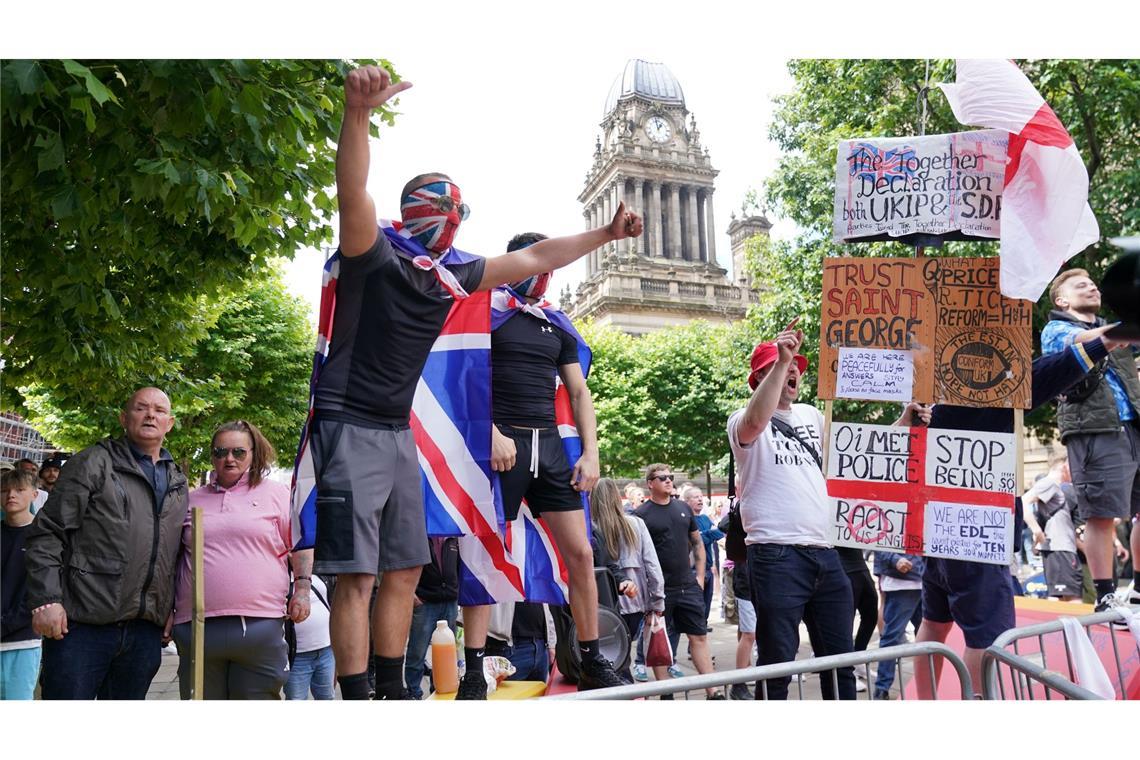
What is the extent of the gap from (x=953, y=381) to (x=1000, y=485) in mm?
579

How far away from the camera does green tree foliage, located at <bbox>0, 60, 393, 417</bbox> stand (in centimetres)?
500

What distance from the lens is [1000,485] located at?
16.8 ft

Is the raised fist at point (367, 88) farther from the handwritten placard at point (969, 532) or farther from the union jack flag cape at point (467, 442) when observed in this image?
the handwritten placard at point (969, 532)

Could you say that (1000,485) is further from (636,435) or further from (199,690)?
(636,435)

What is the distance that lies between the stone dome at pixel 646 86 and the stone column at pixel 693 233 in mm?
7830

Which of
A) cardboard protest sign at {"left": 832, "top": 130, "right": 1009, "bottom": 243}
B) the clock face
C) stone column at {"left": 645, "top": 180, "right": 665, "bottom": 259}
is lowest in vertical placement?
cardboard protest sign at {"left": 832, "top": 130, "right": 1009, "bottom": 243}

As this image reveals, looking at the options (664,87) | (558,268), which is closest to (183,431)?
(558,268)

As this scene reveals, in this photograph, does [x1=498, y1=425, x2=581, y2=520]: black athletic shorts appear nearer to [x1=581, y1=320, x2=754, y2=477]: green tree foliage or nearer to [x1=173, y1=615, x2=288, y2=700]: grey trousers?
[x1=173, y1=615, x2=288, y2=700]: grey trousers

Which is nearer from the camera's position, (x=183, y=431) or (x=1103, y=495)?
(x=1103, y=495)

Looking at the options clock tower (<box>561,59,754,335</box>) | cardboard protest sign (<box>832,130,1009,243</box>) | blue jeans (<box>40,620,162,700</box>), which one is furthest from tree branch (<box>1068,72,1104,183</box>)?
clock tower (<box>561,59,754,335</box>)

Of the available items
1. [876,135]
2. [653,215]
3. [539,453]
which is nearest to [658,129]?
[653,215]

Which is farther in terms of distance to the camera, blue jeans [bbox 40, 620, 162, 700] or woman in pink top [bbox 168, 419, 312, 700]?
woman in pink top [bbox 168, 419, 312, 700]

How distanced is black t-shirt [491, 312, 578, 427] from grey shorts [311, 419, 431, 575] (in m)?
0.89

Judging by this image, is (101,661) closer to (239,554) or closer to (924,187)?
(239,554)
